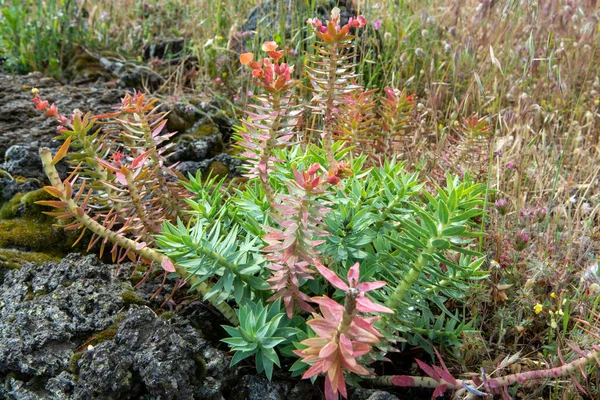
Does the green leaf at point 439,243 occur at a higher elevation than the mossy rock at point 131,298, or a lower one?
higher

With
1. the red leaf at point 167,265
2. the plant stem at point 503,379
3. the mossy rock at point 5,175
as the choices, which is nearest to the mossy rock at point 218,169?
the mossy rock at point 5,175

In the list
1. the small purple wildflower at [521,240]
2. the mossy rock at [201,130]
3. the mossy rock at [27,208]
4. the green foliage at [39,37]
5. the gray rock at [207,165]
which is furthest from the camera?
the green foliage at [39,37]

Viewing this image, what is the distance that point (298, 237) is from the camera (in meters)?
1.56

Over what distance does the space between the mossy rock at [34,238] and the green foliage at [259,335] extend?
41.2 inches

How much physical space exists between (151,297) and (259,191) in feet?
1.93

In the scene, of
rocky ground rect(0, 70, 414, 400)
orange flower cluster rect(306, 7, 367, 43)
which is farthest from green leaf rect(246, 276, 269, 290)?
orange flower cluster rect(306, 7, 367, 43)

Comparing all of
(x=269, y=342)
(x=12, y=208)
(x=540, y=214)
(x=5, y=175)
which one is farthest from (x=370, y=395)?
(x=5, y=175)

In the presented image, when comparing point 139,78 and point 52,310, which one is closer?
point 52,310

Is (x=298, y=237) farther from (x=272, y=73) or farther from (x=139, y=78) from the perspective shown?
(x=139, y=78)

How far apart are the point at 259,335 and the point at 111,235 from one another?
61cm

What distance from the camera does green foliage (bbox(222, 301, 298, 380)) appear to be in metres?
1.60

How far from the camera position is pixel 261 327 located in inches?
63.1

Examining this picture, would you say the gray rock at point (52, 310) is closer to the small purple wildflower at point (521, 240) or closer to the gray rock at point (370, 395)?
the gray rock at point (370, 395)

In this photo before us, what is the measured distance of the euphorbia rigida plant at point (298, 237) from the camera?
1.53 meters
